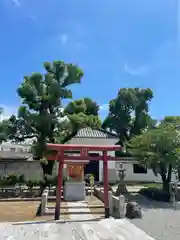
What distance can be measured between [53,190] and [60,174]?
7741 mm

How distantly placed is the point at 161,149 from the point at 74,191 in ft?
19.0

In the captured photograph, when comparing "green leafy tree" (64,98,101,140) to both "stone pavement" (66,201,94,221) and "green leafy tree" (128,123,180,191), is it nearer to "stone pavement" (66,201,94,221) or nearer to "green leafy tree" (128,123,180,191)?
"green leafy tree" (128,123,180,191)

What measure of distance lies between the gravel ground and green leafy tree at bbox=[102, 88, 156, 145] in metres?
23.8

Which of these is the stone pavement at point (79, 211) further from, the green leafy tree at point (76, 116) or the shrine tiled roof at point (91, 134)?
the shrine tiled roof at point (91, 134)

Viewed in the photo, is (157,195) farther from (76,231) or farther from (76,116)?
(76,231)

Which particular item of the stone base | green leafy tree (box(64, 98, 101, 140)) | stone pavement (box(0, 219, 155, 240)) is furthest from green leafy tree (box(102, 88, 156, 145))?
stone pavement (box(0, 219, 155, 240))

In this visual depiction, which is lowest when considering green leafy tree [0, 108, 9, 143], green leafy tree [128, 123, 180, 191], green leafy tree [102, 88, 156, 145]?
green leafy tree [128, 123, 180, 191]

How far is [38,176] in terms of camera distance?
70.8ft

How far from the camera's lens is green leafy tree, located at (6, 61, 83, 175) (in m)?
20.2

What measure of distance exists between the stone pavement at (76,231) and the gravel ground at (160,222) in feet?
1.26

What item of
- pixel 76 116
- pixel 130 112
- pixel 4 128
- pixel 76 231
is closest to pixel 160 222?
pixel 76 231

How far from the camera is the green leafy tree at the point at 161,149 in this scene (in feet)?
49.0

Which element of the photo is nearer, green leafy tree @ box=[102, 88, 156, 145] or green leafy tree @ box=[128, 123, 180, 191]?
green leafy tree @ box=[128, 123, 180, 191]

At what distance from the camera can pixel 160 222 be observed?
9461 mm
